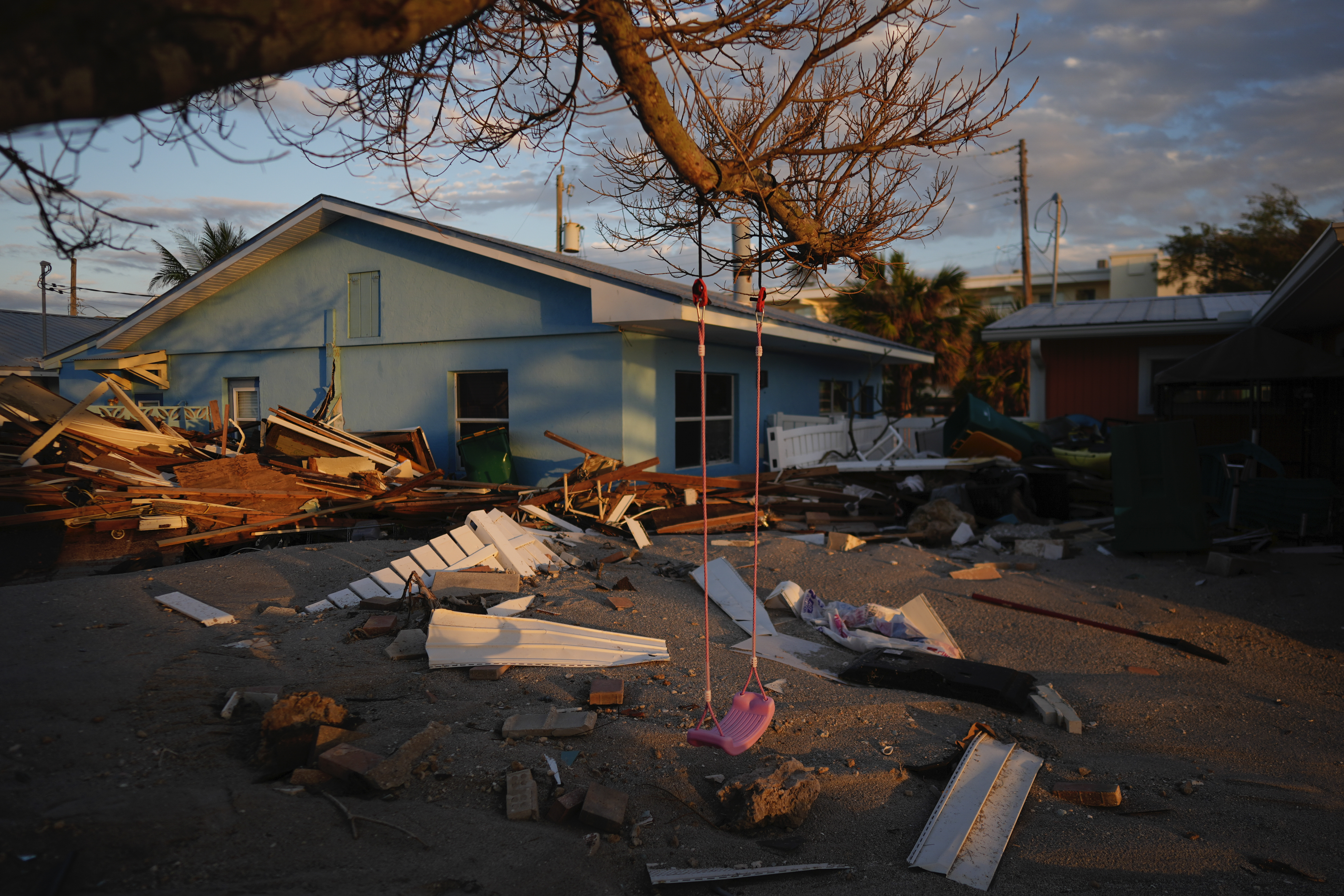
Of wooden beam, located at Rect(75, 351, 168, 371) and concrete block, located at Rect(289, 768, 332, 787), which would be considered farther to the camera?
wooden beam, located at Rect(75, 351, 168, 371)

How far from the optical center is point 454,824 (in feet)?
10.2

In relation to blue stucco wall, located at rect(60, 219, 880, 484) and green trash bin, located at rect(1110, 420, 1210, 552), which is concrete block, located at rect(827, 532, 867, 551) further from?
blue stucco wall, located at rect(60, 219, 880, 484)

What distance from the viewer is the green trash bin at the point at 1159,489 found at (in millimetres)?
8320

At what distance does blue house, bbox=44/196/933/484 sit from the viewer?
11.6m

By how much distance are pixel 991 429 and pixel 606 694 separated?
420 inches

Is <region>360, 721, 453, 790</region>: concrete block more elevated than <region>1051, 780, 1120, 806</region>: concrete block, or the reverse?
<region>360, 721, 453, 790</region>: concrete block

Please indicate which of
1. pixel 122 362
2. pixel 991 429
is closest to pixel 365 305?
pixel 122 362

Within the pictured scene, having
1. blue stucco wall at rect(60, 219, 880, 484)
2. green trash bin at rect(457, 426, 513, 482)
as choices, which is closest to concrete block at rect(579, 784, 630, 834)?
blue stucco wall at rect(60, 219, 880, 484)

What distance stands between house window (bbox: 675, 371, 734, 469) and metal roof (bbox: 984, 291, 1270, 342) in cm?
590

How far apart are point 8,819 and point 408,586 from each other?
336 cm

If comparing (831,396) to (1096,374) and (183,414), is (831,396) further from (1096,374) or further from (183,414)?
(183,414)

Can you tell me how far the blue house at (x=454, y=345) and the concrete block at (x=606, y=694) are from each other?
6.18 metres

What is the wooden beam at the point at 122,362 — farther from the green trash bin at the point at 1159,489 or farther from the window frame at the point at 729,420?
the green trash bin at the point at 1159,489

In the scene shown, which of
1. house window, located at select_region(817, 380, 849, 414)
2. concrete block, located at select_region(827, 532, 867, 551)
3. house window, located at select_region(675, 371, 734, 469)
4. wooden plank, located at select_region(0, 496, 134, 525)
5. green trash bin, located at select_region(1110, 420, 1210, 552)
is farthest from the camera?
house window, located at select_region(817, 380, 849, 414)
